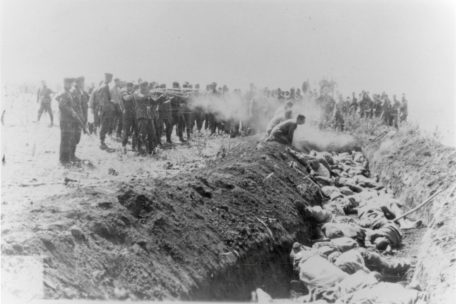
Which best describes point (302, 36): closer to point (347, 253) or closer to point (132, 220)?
point (347, 253)

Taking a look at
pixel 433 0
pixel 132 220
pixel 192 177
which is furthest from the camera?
pixel 433 0

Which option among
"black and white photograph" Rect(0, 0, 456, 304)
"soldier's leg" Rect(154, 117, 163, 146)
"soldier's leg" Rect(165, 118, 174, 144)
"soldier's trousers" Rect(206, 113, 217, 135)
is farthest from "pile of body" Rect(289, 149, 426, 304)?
"soldier's leg" Rect(154, 117, 163, 146)

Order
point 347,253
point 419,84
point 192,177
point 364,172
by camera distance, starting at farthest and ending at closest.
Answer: point 364,172, point 419,84, point 192,177, point 347,253

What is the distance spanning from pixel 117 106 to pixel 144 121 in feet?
2.15

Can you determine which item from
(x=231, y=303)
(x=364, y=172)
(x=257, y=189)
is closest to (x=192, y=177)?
(x=257, y=189)

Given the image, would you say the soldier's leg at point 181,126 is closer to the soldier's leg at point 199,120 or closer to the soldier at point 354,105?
the soldier's leg at point 199,120

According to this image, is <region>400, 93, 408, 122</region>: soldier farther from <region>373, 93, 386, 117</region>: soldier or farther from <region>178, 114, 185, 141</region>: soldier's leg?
<region>178, 114, 185, 141</region>: soldier's leg

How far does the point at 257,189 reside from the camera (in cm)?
859

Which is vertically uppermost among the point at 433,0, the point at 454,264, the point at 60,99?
the point at 433,0

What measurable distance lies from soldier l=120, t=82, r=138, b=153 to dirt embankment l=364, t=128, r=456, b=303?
5860mm

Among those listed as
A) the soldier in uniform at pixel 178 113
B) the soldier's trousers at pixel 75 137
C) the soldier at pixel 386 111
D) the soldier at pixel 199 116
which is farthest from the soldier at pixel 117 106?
the soldier at pixel 386 111

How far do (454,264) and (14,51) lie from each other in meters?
7.62

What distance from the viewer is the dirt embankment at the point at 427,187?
672 cm

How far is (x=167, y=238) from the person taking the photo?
6570 mm
